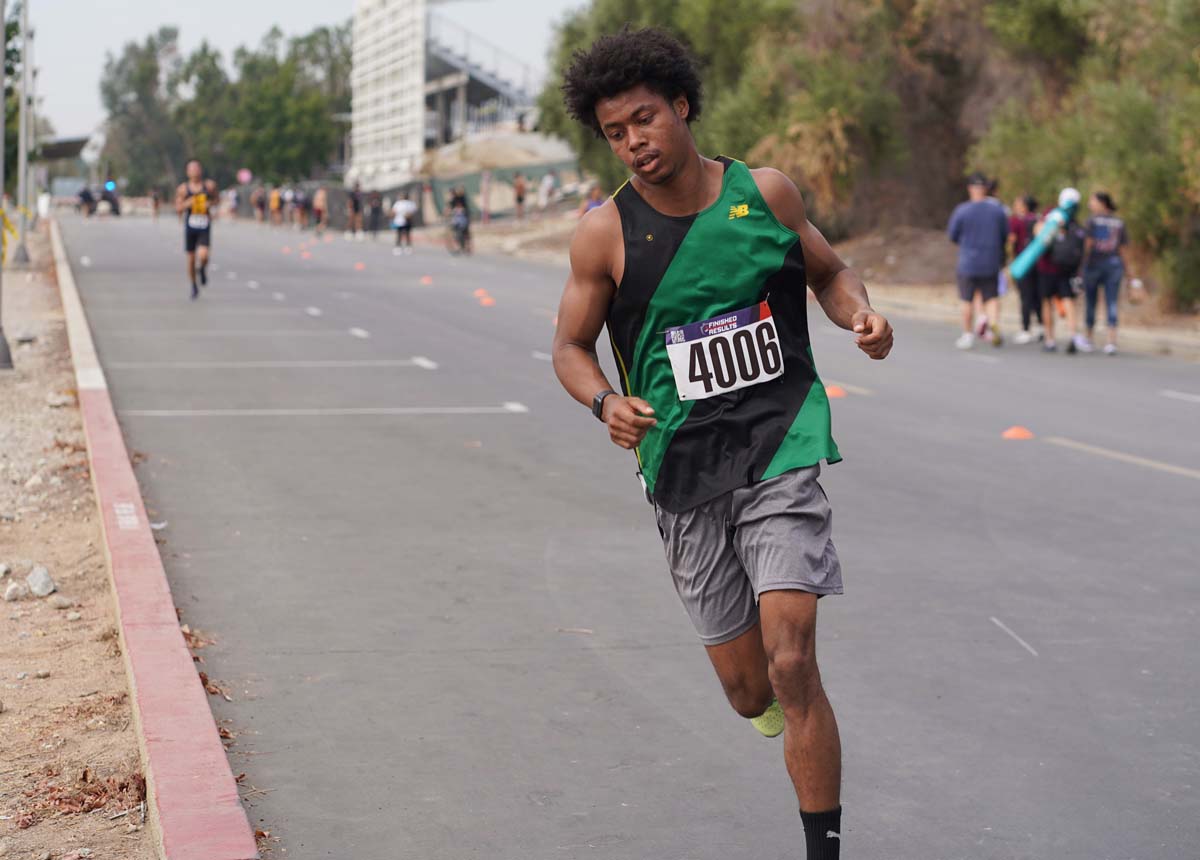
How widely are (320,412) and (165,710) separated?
8.31m

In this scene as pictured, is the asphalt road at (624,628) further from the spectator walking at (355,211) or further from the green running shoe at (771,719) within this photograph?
the spectator walking at (355,211)

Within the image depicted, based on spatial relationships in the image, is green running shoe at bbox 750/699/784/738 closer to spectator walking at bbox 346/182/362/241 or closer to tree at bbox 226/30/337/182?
spectator walking at bbox 346/182/362/241

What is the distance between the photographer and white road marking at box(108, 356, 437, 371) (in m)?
16.7

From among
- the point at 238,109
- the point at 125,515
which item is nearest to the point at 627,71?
the point at 125,515

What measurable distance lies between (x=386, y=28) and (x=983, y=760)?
107095 mm

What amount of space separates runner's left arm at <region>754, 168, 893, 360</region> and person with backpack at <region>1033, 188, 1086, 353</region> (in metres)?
15.9

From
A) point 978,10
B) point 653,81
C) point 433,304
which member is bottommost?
point 433,304

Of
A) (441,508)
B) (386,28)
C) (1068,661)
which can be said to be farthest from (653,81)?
(386,28)

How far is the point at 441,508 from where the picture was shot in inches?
377

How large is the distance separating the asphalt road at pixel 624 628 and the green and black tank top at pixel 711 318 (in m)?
1.01

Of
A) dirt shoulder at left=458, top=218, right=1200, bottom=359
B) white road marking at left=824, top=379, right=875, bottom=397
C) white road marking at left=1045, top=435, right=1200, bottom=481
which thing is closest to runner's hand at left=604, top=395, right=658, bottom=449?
white road marking at left=1045, top=435, right=1200, bottom=481

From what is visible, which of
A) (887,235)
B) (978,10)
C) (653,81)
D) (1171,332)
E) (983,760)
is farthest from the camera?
(887,235)

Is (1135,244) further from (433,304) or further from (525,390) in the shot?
(525,390)

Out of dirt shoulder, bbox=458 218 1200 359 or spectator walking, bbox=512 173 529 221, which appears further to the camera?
spectator walking, bbox=512 173 529 221
